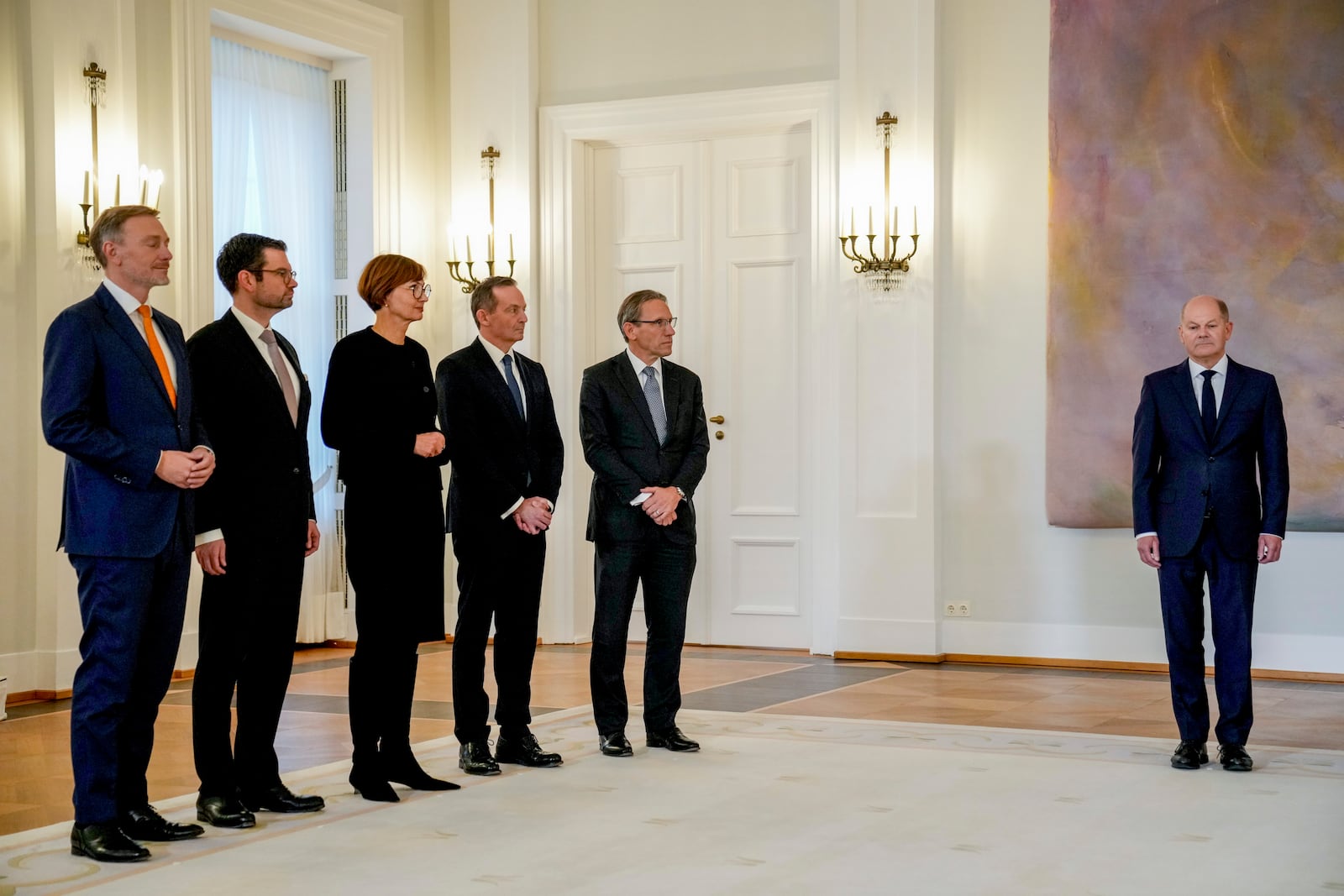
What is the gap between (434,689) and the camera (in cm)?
634

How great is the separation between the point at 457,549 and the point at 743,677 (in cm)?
248

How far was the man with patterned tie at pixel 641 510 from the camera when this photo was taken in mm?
4695

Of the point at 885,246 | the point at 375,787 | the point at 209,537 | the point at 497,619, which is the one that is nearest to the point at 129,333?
the point at 209,537

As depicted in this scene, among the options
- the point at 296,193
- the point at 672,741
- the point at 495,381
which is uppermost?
the point at 296,193

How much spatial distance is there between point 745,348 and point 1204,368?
138 inches

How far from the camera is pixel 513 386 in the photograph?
455 cm

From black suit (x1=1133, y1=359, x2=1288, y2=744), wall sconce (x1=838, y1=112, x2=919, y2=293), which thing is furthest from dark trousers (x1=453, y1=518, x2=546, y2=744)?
wall sconce (x1=838, y1=112, x2=919, y2=293)

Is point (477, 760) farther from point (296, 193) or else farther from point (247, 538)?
point (296, 193)

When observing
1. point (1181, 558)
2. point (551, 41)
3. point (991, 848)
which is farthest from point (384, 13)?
point (991, 848)

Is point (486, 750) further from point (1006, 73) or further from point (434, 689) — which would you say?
point (1006, 73)

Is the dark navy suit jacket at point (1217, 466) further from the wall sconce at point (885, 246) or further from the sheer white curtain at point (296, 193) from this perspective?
the sheer white curtain at point (296, 193)

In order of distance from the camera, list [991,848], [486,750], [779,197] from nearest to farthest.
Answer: [991,848] → [486,750] → [779,197]

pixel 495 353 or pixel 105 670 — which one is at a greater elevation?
pixel 495 353

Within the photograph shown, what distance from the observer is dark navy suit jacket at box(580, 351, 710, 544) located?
15.4 ft
